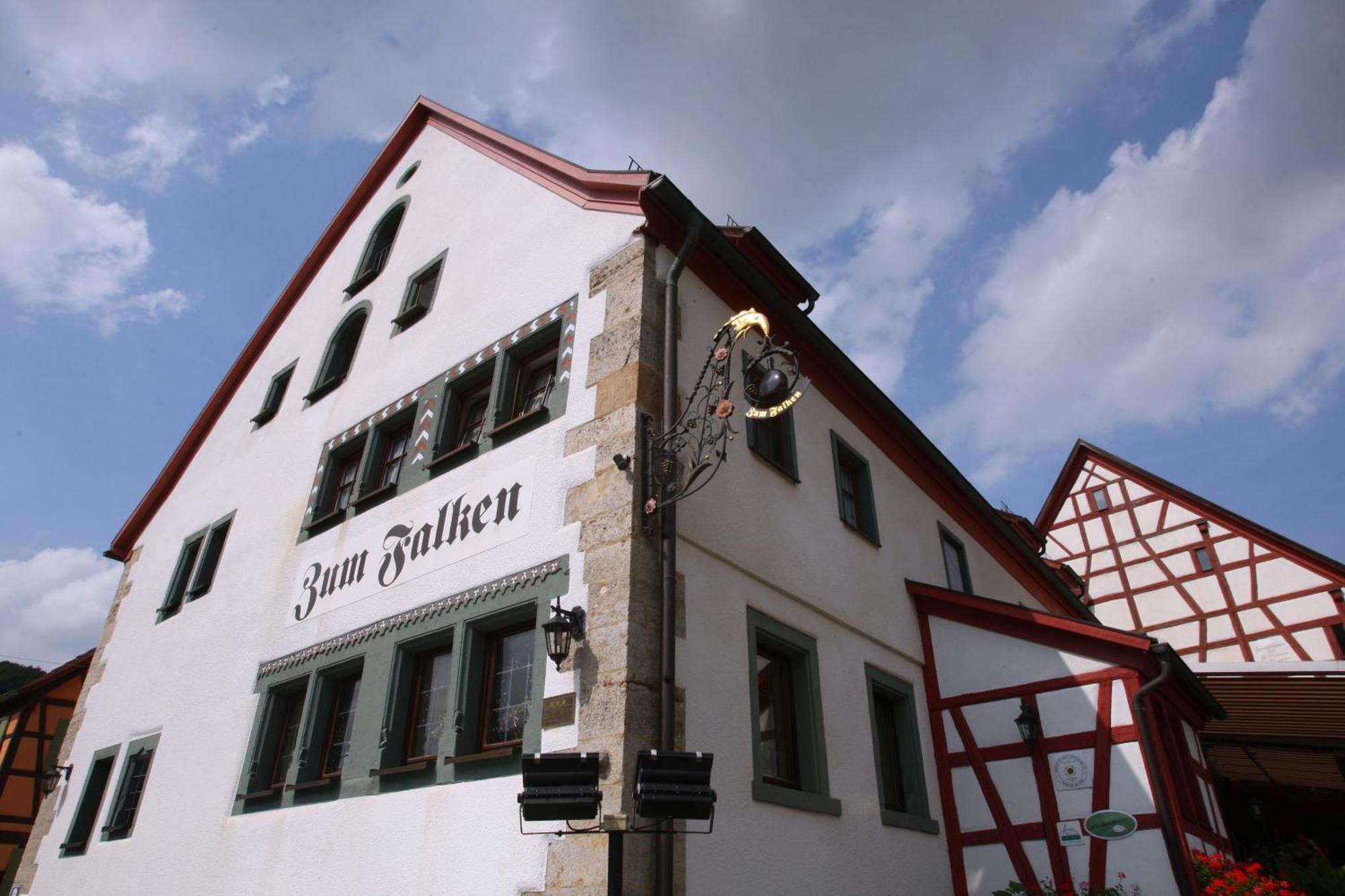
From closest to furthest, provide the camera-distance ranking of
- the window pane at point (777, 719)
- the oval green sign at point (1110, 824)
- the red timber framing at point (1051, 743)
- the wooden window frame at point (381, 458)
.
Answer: the window pane at point (777, 719)
the oval green sign at point (1110, 824)
the red timber framing at point (1051, 743)
the wooden window frame at point (381, 458)

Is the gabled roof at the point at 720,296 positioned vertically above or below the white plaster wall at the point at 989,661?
above

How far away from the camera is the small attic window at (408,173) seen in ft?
42.7

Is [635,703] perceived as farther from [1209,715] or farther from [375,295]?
[1209,715]

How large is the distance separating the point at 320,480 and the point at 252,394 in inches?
167

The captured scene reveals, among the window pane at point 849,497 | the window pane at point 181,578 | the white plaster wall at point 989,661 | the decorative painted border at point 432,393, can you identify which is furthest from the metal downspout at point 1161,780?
the window pane at point 181,578

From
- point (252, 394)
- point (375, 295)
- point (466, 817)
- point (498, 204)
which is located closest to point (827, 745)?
point (466, 817)

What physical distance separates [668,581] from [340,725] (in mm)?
4018

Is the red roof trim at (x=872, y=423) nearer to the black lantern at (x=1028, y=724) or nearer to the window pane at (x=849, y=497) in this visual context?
the window pane at (x=849, y=497)

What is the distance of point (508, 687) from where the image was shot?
704cm

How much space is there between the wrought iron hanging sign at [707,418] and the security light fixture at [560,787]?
79.1 inches

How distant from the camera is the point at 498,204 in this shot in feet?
34.2

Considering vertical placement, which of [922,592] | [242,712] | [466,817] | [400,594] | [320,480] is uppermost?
[320,480]

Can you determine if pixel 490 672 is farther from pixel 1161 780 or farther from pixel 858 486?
pixel 1161 780

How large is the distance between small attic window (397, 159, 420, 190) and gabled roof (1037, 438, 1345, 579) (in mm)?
19084
